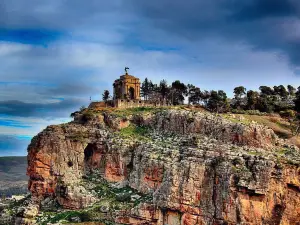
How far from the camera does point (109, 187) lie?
214 feet

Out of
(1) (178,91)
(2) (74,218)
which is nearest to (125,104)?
(1) (178,91)

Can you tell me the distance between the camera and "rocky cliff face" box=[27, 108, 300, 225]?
55.8 m

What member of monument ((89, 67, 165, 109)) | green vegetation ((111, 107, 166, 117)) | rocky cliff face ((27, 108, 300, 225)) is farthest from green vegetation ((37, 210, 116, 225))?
monument ((89, 67, 165, 109))

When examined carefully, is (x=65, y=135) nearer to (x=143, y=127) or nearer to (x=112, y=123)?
(x=112, y=123)

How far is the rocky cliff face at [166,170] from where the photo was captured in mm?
55750

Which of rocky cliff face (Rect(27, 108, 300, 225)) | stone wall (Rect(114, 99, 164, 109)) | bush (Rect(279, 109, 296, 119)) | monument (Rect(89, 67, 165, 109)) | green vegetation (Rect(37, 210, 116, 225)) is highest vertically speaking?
monument (Rect(89, 67, 165, 109))

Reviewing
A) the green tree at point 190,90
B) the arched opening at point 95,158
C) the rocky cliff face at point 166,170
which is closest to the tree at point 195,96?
the green tree at point 190,90

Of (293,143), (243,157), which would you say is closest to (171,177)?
(243,157)

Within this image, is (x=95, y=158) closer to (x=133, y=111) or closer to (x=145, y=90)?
(x=133, y=111)

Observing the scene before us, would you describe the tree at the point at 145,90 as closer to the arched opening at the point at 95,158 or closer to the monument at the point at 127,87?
the monument at the point at 127,87

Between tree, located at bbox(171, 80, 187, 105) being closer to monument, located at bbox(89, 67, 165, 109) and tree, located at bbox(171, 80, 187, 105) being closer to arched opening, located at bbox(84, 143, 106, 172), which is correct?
monument, located at bbox(89, 67, 165, 109)

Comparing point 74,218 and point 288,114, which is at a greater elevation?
point 288,114

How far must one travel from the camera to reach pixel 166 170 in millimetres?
60344

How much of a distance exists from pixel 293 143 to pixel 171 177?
2384cm
